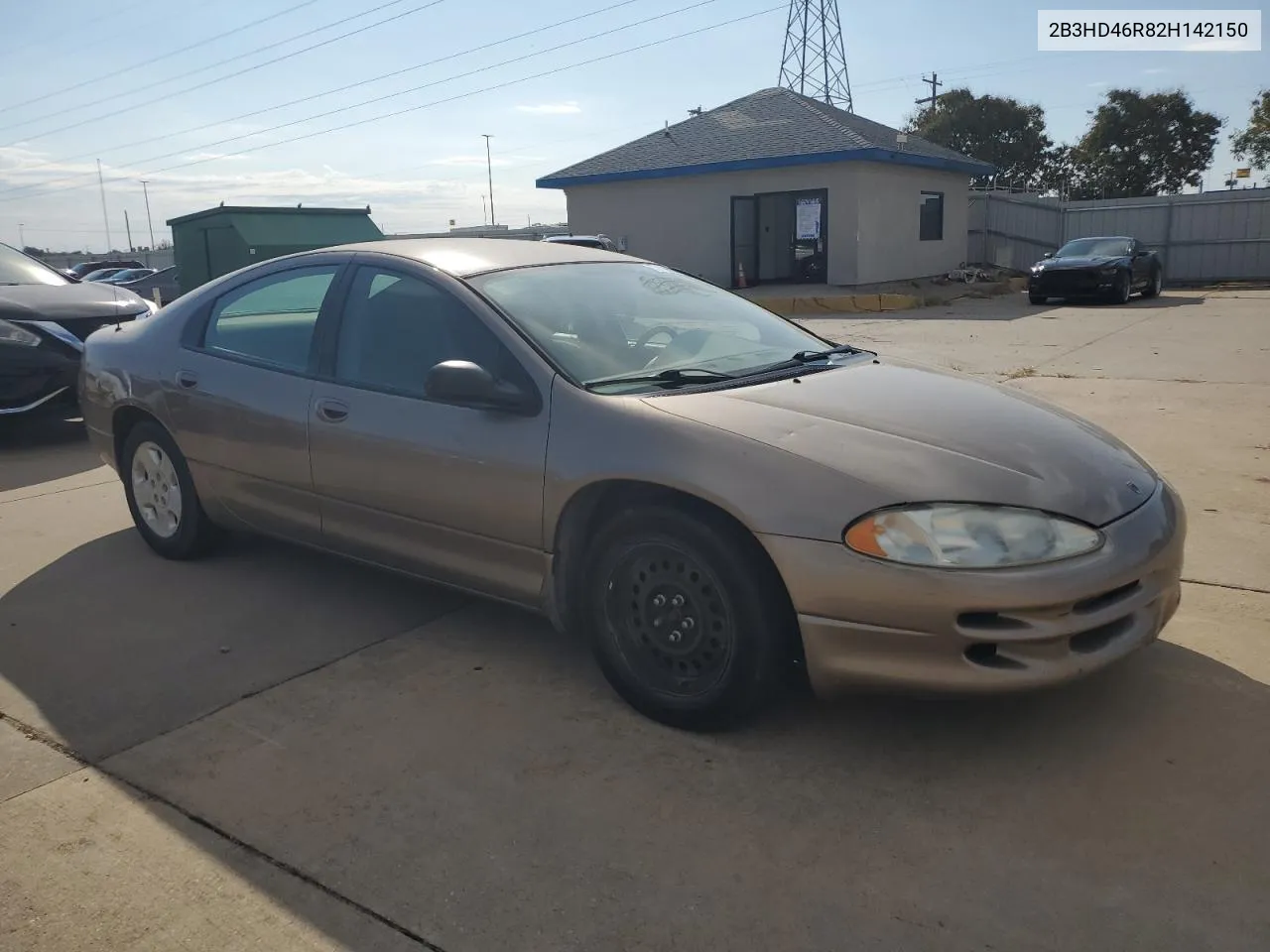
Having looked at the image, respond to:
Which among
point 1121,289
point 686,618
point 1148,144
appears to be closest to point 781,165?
point 1121,289

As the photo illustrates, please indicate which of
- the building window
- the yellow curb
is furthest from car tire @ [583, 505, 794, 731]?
the building window

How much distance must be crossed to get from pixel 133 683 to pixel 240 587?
0.95 meters

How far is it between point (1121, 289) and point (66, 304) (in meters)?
17.7

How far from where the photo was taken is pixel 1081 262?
62.3 feet

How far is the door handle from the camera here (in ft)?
12.2

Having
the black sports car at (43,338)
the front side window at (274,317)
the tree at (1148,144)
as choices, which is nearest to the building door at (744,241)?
the black sports car at (43,338)

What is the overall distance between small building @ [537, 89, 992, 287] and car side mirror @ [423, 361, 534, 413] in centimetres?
1909

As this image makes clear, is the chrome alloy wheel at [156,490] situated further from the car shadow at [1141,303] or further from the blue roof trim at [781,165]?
the blue roof trim at [781,165]

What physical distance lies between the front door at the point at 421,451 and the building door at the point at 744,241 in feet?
64.0

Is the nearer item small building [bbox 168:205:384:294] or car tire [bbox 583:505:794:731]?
car tire [bbox 583:505:794:731]

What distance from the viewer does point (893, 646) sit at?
8.54ft

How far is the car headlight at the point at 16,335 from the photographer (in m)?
7.14

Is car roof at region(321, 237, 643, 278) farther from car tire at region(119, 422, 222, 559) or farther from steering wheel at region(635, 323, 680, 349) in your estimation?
car tire at region(119, 422, 222, 559)

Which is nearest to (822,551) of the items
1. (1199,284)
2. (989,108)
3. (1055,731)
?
(1055,731)
